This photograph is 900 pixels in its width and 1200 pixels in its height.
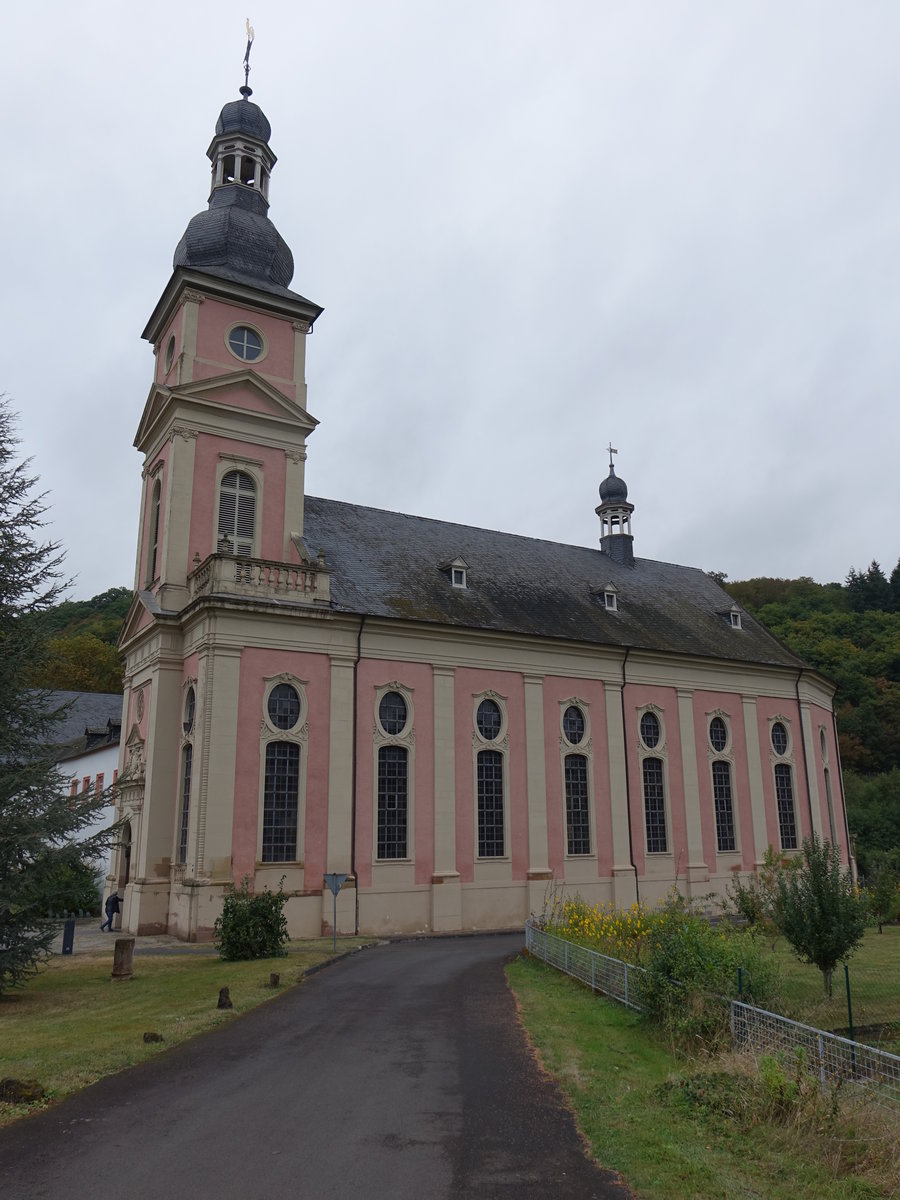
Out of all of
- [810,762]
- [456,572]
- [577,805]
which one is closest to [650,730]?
[577,805]

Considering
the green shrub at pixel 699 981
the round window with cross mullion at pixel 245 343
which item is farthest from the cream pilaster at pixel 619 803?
the green shrub at pixel 699 981

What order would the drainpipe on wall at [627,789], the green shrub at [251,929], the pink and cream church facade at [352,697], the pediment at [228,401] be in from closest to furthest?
the green shrub at [251,929] < the pink and cream church facade at [352,697] < the pediment at [228,401] < the drainpipe on wall at [627,789]

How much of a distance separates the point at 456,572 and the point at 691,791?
1178 cm

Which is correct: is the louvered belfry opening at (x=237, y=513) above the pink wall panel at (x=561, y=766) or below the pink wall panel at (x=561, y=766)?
above

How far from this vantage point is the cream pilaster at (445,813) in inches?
1008

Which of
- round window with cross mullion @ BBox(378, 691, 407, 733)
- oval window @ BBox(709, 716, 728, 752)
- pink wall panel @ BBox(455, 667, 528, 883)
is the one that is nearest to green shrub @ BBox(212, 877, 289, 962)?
round window with cross mullion @ BBox(378, 691, 407, 733)

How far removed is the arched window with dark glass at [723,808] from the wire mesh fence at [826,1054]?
23310 mm

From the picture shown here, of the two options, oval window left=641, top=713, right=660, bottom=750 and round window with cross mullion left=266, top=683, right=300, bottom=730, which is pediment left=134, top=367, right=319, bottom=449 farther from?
oval window left=641, top=713, right=660, bottom=750

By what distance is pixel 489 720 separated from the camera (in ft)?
93.4

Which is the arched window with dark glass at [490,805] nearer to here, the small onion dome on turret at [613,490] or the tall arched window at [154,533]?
the tall arched window at [154,533]

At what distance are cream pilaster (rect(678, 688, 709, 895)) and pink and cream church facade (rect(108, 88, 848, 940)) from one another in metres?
0.11

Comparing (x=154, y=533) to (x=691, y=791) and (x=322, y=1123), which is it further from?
(x=322, y=1123)

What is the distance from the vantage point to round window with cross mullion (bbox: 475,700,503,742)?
92.6 feet

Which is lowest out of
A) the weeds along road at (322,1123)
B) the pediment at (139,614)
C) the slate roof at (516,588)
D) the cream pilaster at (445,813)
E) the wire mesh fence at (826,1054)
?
the weeds along road at (322,1123)
